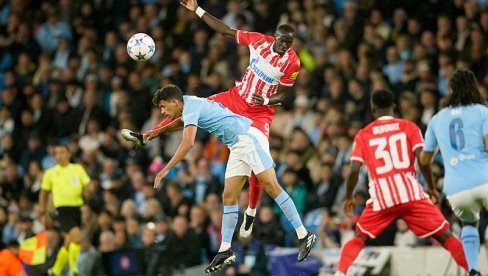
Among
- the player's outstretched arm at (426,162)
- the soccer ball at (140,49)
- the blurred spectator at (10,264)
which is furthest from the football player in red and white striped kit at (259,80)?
the blurred spectator at (10,264)

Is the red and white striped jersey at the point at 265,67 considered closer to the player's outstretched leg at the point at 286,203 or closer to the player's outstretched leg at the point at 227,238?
the player's outstretched leg at the point at 286,203

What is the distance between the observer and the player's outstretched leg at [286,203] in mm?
12180

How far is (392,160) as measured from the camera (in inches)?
462

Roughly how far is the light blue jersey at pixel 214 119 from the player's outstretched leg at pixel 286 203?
56 centimetres

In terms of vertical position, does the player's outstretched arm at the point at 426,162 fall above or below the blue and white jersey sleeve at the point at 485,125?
below

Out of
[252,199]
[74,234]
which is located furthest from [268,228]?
[252,199]

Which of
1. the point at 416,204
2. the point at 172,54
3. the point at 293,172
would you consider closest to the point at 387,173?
the point at 416,204

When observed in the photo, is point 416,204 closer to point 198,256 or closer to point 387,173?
point 387,173

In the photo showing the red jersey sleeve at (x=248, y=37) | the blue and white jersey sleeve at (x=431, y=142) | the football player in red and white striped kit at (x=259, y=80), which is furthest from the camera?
the red jersey sleeve at (x=248, y=37)

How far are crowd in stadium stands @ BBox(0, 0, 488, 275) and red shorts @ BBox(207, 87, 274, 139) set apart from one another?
3.40 metres

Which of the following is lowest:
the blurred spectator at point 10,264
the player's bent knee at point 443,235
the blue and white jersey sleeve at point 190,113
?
the blurred spectator at point 10,264

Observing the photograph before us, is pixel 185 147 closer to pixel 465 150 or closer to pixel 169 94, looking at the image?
pixel 169 94

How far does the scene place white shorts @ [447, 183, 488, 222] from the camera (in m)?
11.3

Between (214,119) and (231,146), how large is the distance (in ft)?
1.51
